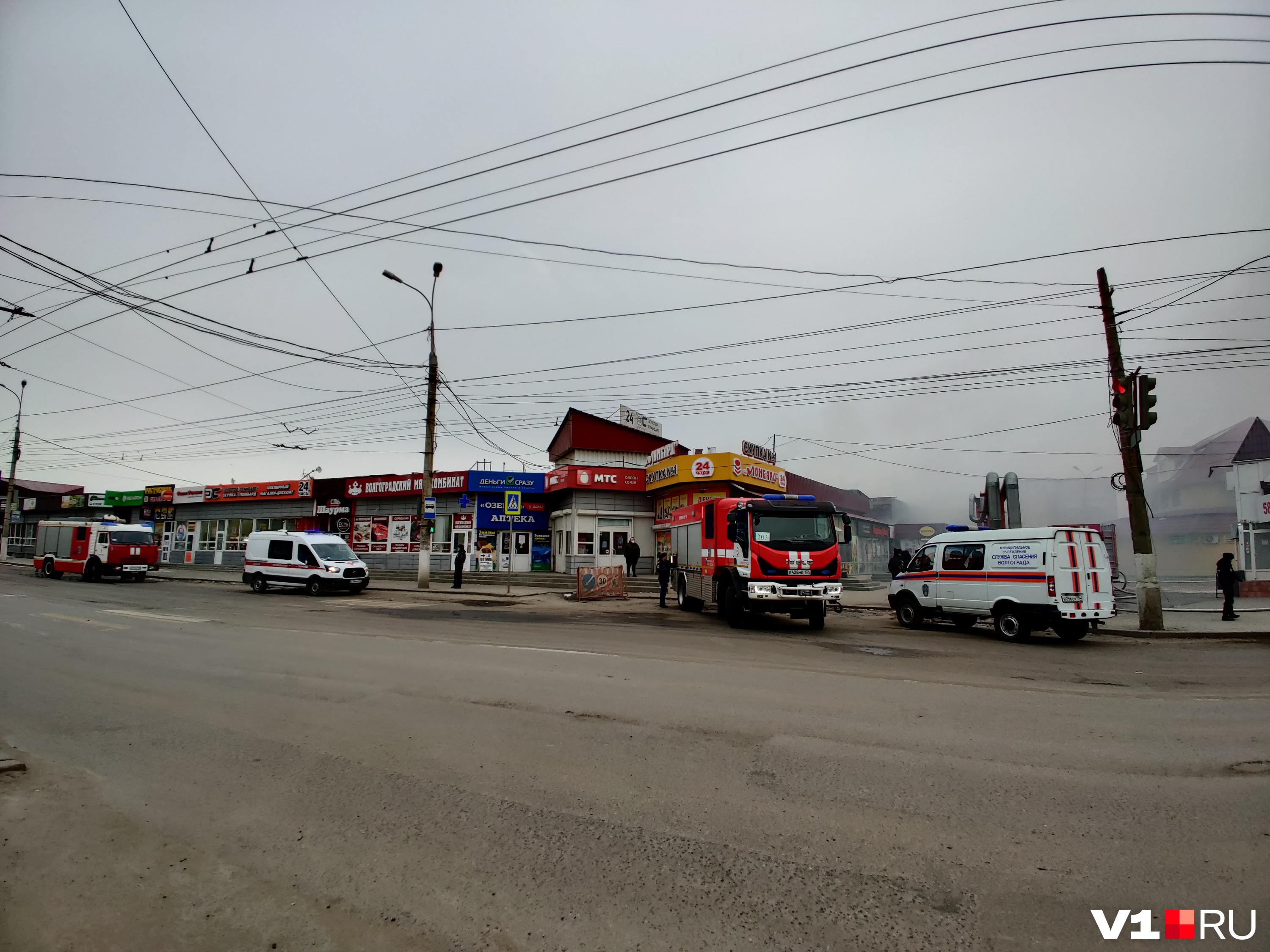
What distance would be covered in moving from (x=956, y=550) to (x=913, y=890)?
1289 centimetres

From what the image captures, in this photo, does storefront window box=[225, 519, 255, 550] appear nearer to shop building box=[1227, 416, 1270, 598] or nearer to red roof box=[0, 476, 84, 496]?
red roof box=[0, 476, 84, 496]

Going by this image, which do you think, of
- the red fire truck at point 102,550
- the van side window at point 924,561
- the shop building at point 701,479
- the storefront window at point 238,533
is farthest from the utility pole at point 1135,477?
the storefront window at point 238,533

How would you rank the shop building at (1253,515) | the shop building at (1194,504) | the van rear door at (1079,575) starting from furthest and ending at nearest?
the shop building at (1194,504) → the shop building at (1253,515) → the van rear door at (1079,575)

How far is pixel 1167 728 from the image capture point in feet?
20.1

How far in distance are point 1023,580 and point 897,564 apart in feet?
17.4

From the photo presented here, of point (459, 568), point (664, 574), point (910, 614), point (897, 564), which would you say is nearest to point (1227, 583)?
point (897, 564)

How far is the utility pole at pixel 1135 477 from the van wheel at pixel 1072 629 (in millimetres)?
2209

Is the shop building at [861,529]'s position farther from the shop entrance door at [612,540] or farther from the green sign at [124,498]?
the green sign at [124,498]

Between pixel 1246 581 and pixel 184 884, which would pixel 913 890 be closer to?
pixel 184 884

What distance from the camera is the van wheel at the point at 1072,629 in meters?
13.3

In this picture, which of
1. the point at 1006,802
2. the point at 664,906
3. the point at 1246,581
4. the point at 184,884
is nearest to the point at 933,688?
the point at 1006,802

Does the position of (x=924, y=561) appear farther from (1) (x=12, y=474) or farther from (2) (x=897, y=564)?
(1) (x=12, y=474)

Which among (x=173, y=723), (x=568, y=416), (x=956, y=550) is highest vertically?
(x=568, y=416)

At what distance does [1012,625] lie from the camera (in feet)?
43.6
